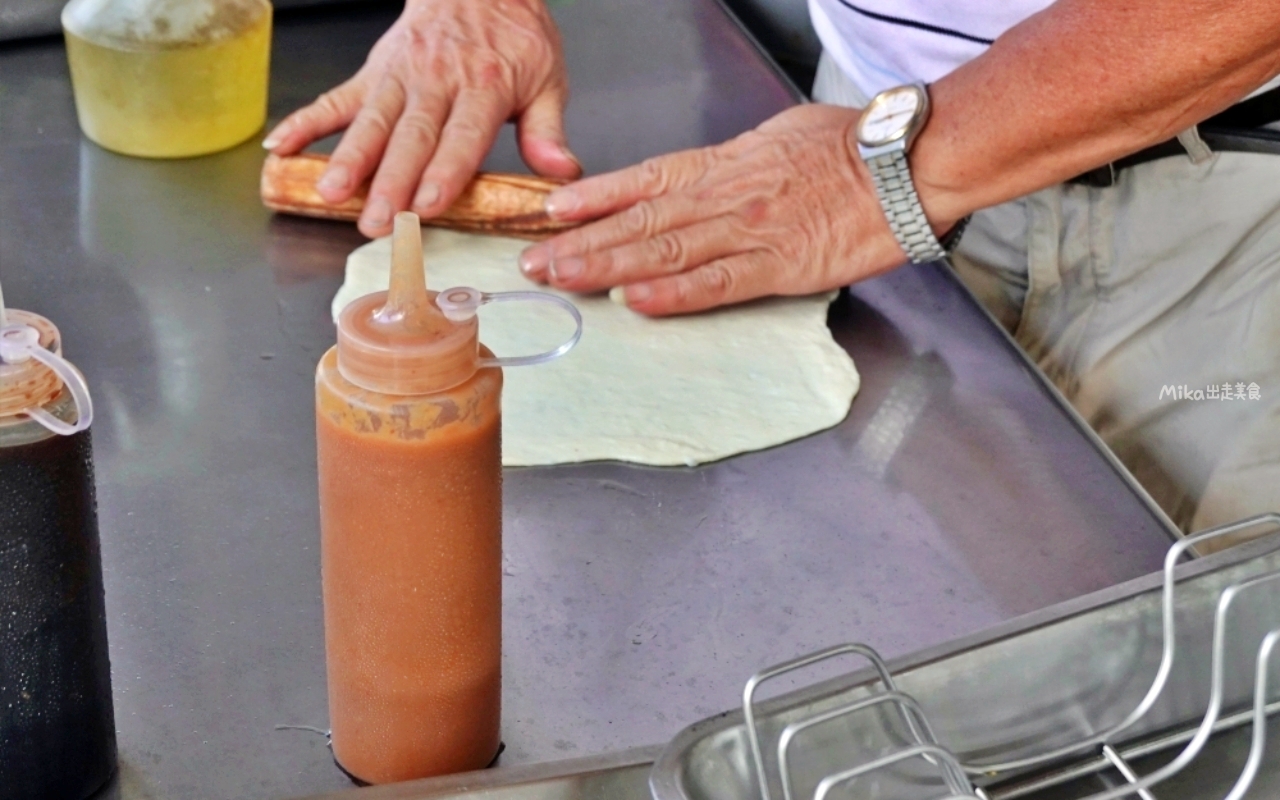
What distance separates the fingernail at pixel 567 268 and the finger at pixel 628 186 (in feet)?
0.28

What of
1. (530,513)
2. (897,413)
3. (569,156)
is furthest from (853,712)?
(569,156)

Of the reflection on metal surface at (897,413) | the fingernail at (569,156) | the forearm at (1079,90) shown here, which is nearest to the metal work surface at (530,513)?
the reflection on metal surface at (897,413)

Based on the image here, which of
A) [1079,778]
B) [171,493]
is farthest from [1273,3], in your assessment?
[171,493]

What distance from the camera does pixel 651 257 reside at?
3.79 ft

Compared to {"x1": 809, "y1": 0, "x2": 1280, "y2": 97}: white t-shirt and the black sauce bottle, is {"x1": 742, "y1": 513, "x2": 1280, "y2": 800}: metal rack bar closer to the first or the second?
the black sauce bottle

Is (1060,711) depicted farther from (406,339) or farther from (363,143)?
(363,143)

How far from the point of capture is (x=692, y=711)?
0.76 m

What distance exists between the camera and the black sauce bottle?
1.79ft

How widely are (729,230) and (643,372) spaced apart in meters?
0.18

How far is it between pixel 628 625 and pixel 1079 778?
0.27 m

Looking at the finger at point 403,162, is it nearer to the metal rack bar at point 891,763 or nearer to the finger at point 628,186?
the finger at point 628,186

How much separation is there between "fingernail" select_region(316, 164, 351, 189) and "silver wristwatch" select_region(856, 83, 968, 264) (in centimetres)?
46

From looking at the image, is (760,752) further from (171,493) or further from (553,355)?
(171,493)

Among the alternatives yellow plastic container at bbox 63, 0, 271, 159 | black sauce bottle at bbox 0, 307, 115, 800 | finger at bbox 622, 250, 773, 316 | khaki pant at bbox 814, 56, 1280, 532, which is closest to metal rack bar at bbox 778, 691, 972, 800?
black sauce bottle at bbox 0, 307, 115, 800
